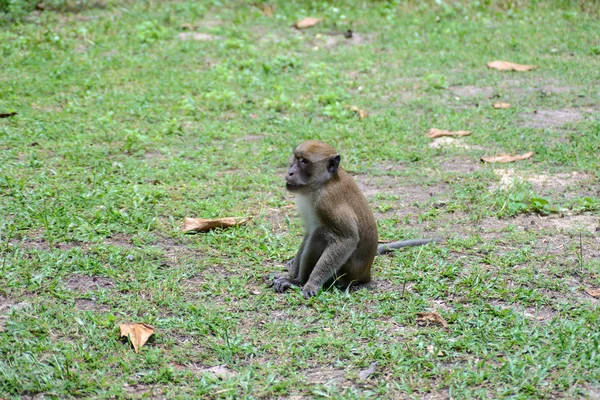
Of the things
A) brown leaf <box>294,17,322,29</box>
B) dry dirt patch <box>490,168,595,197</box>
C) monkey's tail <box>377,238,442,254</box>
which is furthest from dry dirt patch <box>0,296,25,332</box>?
brown leaf <box>294,17,322,29</box>

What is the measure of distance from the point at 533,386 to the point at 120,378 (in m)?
2.20

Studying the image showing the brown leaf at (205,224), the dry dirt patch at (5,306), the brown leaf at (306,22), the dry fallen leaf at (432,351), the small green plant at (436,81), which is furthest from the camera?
the brown leaf at (306,22)

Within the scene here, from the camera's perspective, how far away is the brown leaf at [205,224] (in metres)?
6.39

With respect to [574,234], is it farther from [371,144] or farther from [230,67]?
[230,67]

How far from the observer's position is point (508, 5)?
48.9 feet

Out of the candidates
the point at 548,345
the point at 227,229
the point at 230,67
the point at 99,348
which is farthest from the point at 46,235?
the point at 230,67

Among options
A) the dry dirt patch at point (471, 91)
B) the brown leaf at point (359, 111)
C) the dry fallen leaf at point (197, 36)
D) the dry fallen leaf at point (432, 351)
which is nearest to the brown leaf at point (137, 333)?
the dry fallen leaf at point (432, 351)

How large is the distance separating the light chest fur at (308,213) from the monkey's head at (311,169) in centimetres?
9

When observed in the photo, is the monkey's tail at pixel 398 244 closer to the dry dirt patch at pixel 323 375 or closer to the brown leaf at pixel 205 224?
the brown leaf at pixel 205 224

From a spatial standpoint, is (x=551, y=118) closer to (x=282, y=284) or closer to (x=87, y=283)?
(x=282, y=284)

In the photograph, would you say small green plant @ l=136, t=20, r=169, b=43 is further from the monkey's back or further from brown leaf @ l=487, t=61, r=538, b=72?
the monkey's back

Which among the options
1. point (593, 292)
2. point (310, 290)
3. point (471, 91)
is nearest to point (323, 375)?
point (310, 290)

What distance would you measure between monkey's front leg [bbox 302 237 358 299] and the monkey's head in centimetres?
45

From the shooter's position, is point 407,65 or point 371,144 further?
point 407,65
